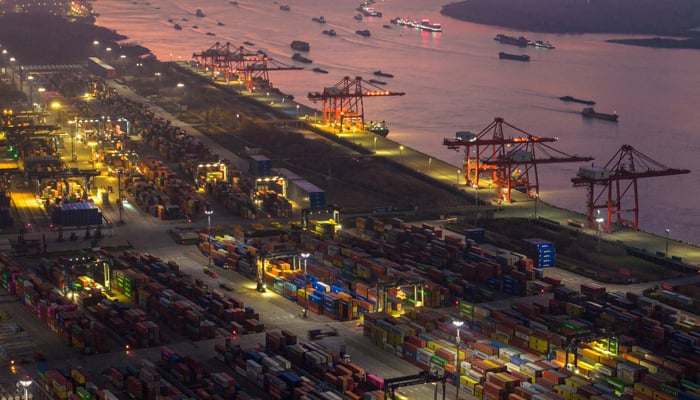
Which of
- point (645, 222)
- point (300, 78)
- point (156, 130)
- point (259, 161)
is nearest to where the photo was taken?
point (645, 222)

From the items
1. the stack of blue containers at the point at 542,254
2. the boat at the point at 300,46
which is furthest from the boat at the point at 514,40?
the stack of blue containers at the point at 542,254

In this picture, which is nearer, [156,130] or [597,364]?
[597,364]

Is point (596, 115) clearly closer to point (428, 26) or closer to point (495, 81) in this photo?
point (495, 81)

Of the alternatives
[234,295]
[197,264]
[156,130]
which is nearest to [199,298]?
[234,295]

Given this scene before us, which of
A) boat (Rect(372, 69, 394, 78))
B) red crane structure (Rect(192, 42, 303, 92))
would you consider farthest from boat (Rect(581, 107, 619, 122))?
red crane structure (Rect(192, 42, 303, 92))

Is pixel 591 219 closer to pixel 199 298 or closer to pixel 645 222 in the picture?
pixel 645 222

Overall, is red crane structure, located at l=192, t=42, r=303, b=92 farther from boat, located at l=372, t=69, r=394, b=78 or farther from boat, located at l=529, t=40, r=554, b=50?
boat, located at l=529, t=40, r=554, b=50

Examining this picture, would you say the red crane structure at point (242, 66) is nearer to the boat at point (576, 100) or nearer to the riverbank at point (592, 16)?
the boat at point (576, 100)
